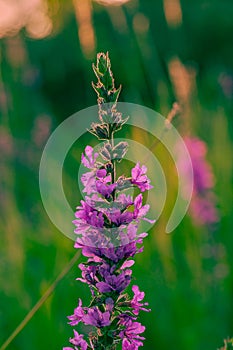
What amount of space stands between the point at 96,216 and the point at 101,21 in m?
4.17

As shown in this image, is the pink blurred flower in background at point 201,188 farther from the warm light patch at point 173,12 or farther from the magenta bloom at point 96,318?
the magenta bloom at point 96,318

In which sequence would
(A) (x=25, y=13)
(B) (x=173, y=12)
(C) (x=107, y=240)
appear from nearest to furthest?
(C) (x=107, y=240) → (B) (x=173, y=12) → (A) (x=25, y=13)

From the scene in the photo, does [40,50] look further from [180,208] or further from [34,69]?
[180,208]

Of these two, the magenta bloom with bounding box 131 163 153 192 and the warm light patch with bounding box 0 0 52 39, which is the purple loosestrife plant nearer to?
the magenta bloom with bounding box 131 163 153 192

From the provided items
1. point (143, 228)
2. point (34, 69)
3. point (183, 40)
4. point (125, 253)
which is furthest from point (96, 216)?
point (183, 40)

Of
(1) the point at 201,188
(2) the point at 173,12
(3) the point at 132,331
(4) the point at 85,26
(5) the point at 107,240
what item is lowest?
(3) the point at 132,331

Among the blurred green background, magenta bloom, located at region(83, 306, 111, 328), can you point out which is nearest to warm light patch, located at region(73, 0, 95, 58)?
the blurred green background

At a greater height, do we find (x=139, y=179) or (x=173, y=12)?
(x=173, y=12)

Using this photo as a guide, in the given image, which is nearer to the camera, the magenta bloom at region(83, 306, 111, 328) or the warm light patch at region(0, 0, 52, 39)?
the magenta bloom at region(83, 306, 111, 328)

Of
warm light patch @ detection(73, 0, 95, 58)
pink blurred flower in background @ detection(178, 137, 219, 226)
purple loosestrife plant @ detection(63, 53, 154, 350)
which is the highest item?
warm light patch @ detection(73, 0, 95, 58)

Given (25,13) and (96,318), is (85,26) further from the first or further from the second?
(96,318)

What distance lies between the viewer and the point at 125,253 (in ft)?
2.82

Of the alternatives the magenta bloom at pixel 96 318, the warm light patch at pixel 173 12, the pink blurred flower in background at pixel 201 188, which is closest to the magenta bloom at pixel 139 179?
the magenta bloom at pixel 96 318

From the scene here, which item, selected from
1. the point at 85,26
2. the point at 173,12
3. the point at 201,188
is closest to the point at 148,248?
the point at 201,188
